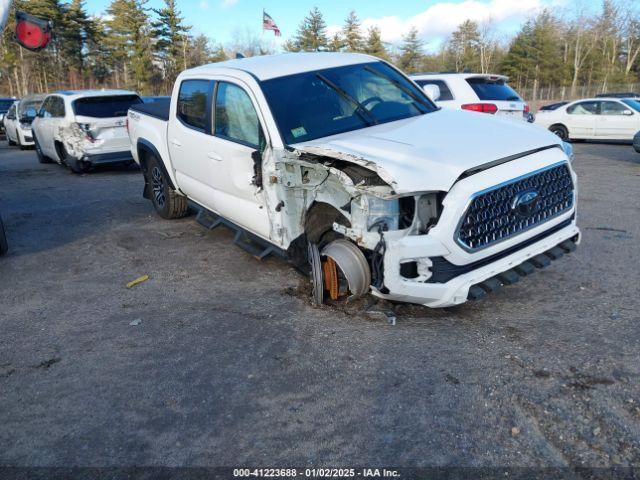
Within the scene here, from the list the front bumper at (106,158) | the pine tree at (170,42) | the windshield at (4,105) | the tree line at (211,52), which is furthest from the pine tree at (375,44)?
the front bumper at (106,158)

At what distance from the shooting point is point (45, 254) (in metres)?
5.87

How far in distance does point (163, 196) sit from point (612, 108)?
14.2 meters

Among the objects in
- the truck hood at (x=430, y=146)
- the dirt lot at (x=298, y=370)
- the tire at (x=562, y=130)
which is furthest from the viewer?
the tire at (x=562, y=130)

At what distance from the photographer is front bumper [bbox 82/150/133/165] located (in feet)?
35.1

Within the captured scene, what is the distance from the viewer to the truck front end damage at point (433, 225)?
3289mm

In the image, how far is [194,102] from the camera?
5523 mm

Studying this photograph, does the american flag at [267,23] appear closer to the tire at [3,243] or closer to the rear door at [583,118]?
the rear door at [583,118]

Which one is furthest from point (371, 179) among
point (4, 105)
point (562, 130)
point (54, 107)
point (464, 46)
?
point (464, 46)

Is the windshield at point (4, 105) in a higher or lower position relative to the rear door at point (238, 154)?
higher

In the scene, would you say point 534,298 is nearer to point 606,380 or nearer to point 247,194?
point 606,380

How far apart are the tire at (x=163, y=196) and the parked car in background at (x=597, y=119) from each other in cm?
1357

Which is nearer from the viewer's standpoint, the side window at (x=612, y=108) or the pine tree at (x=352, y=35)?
the side window at (x=612, y=108)

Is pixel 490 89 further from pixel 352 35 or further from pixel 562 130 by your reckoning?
pixel 352 35

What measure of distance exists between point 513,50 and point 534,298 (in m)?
63.8
